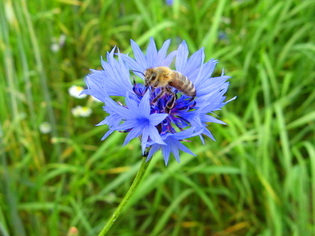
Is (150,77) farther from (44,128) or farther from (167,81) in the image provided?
(44,128)

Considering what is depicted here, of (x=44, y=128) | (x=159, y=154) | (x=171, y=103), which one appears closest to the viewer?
(x=171, y=103)

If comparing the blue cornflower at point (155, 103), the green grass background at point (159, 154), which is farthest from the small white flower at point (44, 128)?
the blue cornflower at point (155, 103)

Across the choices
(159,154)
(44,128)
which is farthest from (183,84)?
(44,128)

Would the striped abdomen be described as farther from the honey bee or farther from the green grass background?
the green grass background

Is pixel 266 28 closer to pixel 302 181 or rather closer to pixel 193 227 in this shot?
pixel 302 181

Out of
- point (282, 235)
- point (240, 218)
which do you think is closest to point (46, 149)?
point (240, 218)

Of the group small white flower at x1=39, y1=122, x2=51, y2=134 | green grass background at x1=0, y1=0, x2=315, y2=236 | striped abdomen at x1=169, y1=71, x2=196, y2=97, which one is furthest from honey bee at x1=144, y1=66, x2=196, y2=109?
small white flower at x1=39, y1=122, x2=51, y2=134
